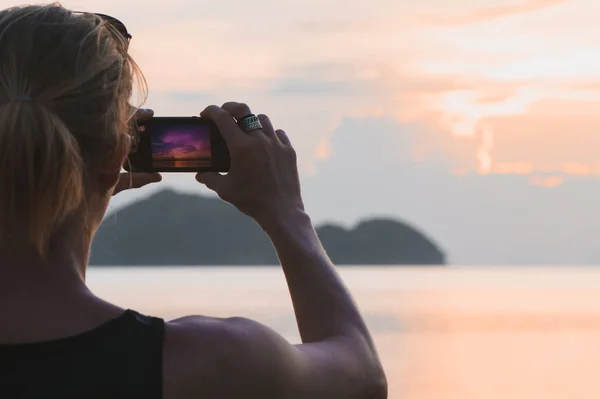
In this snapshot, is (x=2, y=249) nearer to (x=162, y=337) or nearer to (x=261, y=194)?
(x=162, y=337)

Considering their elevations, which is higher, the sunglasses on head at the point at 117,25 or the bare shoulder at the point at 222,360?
the sunglasses on head at the point at 117,25

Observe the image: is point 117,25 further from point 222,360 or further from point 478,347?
point 478,347

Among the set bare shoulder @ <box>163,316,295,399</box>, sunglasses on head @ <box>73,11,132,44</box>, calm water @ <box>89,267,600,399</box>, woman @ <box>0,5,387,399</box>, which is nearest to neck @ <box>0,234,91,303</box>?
woman @ <box>0,5,387,399</box>

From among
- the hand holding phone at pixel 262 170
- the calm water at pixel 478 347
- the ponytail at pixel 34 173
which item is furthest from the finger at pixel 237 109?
the calm water at pixel 478 347

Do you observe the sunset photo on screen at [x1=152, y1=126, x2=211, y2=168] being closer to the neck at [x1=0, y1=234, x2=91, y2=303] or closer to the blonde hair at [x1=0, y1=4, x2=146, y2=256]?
the blonde hair at [x1=0, y1=4, x2=146, y2=256]

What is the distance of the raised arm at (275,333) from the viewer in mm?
1679

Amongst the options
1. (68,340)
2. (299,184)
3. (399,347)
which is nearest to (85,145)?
(68,340)

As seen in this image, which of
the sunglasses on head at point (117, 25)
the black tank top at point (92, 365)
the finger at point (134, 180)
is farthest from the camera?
the finger at point (134, 180)

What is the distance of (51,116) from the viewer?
65.6 inches

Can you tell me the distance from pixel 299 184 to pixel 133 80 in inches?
14.3

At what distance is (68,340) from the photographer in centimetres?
165

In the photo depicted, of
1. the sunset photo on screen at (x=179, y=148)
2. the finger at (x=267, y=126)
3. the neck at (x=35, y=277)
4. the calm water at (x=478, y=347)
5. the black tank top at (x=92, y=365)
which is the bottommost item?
the calm water at (x=478, y=347)

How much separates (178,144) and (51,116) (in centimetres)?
54

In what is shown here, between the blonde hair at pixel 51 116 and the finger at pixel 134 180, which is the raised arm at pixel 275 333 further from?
the blonde hair at pixel 51 116
